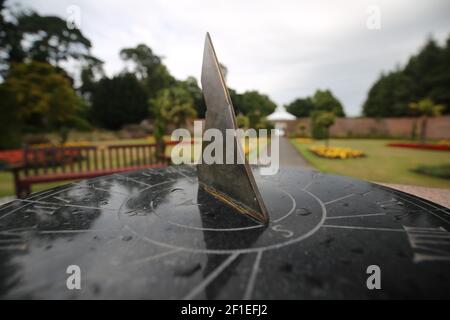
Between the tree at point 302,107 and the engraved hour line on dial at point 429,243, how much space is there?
49.4 m

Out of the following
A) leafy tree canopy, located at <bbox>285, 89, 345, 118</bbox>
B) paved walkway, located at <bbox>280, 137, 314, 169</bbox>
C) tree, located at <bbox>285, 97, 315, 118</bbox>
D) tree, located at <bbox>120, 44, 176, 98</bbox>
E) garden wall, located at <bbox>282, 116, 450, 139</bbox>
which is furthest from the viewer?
tree, located at <bbox>285, 97, 315, 118</bbox>

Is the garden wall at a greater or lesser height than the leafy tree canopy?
lesser

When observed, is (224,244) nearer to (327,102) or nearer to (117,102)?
(117,102)

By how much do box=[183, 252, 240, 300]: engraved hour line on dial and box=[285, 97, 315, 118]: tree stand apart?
50142 mm

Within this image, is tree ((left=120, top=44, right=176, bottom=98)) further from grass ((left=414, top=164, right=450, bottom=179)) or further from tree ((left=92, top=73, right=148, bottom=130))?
grass ((left=414, top=164, right=450, bottom=179))

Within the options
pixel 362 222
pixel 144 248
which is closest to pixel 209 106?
pixel 144 248

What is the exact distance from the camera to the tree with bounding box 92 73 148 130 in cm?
2728

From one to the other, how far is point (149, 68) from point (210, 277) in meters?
42.3

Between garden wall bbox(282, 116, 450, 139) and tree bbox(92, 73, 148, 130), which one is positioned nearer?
garden wall bbox(282, 116, 450, 139)

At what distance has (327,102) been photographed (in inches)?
1641

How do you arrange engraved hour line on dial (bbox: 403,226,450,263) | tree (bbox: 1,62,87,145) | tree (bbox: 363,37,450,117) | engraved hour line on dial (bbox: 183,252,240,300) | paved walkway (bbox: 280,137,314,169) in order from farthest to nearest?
tree (bbox: 363,37,450,117)
tree (bbox: 1,62,87,145)
paved walkway (bbox: 280,137,314,169)
engraved hour line on dial (bbox: 403,226,450,263)
engraved hour line on dial (bbox: 183,252,240,300)

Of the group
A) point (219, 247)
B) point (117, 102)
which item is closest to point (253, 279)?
point (219, 247)

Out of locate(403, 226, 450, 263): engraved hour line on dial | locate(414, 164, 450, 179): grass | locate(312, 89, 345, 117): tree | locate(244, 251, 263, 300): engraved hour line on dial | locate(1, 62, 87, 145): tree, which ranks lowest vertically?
locate(414, 164, 450, 179): grass

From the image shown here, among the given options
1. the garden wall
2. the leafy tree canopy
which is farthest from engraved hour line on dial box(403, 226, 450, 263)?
the leafy tree canopy
